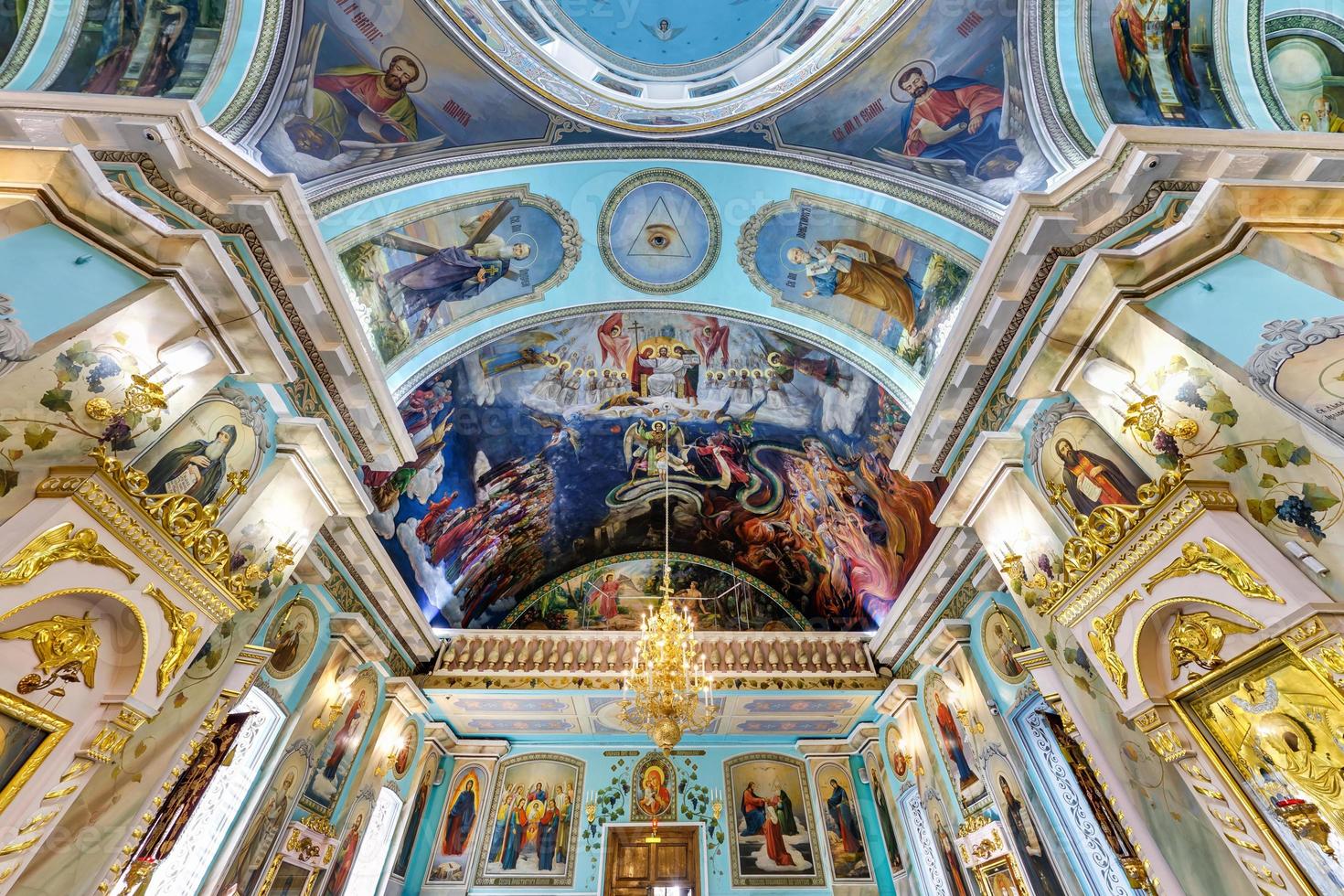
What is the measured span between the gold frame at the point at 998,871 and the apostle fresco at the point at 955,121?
8147 mm

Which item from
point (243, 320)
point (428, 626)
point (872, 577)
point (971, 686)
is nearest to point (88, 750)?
point (243, 320)

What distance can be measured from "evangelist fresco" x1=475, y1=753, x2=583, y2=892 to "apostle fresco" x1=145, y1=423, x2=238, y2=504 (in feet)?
30.6

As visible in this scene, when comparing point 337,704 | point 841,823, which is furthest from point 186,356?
point 841,823

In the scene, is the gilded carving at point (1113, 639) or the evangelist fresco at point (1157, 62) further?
the evangelist fresco at point (1157, 62)

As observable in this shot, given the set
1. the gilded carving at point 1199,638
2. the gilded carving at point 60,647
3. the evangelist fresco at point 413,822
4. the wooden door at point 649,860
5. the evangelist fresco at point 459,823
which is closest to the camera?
the gilded carving at point 60,647

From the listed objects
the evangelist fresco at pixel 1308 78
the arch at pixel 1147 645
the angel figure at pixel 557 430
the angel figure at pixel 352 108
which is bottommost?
the arch at pixel 1147 645

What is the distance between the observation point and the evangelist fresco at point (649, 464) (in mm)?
8961

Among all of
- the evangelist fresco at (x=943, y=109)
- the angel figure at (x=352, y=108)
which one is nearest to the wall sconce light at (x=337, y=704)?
the angel figure at (x=352, y=108)

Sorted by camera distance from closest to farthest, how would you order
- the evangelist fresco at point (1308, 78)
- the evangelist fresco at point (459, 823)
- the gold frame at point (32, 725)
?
the gold frame at point (32, 725) → the evangelist fresco at point (1308, 78) → the evangelist fresco at point (459, 823)

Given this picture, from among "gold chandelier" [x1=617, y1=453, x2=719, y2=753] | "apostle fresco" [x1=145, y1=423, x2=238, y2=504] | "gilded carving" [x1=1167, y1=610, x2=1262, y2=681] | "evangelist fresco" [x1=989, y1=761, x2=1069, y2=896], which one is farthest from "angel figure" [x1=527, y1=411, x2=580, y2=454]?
"gilded carving" [x1=1167, y1=610, x2=1262, y2=681]

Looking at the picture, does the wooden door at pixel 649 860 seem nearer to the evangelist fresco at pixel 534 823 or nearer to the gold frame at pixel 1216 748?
the evangelist fresco at pixel 534 823

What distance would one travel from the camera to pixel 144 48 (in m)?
5.00

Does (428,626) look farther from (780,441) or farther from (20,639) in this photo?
(780,441)

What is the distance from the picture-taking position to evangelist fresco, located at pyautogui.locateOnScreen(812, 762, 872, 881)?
1017cm
